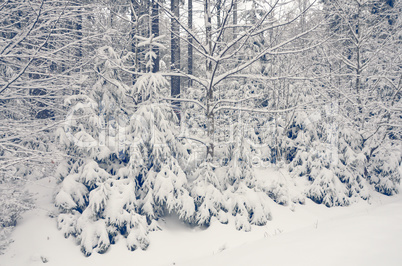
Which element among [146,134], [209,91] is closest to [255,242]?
[146,134]

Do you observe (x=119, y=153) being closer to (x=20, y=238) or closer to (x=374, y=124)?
(x=20, y=238)

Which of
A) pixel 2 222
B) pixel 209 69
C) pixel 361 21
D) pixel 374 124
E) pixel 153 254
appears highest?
pixel 361 21

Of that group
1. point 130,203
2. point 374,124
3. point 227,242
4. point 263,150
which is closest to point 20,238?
point 130,203

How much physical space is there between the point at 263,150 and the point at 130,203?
24.5ft

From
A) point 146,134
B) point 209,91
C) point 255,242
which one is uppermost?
point 209,91

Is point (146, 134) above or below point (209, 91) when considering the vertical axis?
below

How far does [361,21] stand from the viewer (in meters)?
11.8

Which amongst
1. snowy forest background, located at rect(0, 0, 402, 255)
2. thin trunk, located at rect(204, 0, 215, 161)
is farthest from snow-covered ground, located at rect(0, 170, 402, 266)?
thin trunk, located at rect(204, 0, 215, 161)

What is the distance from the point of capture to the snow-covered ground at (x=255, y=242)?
3.25 m

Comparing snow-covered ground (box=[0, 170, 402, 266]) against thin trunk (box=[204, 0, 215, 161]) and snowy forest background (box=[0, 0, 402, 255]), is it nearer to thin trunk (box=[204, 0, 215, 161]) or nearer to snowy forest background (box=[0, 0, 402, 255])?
snowy forest background (box=[0, 0, 402, 255])

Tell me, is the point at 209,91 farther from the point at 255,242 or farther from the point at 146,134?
the point at 255,242

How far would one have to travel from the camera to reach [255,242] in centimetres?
493

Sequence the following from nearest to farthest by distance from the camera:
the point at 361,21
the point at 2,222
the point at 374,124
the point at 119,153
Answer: the point at 2,222 < the point at 119,153 < the point at 374,124 < the point at 361,21

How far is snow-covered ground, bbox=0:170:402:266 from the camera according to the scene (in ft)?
10.7
